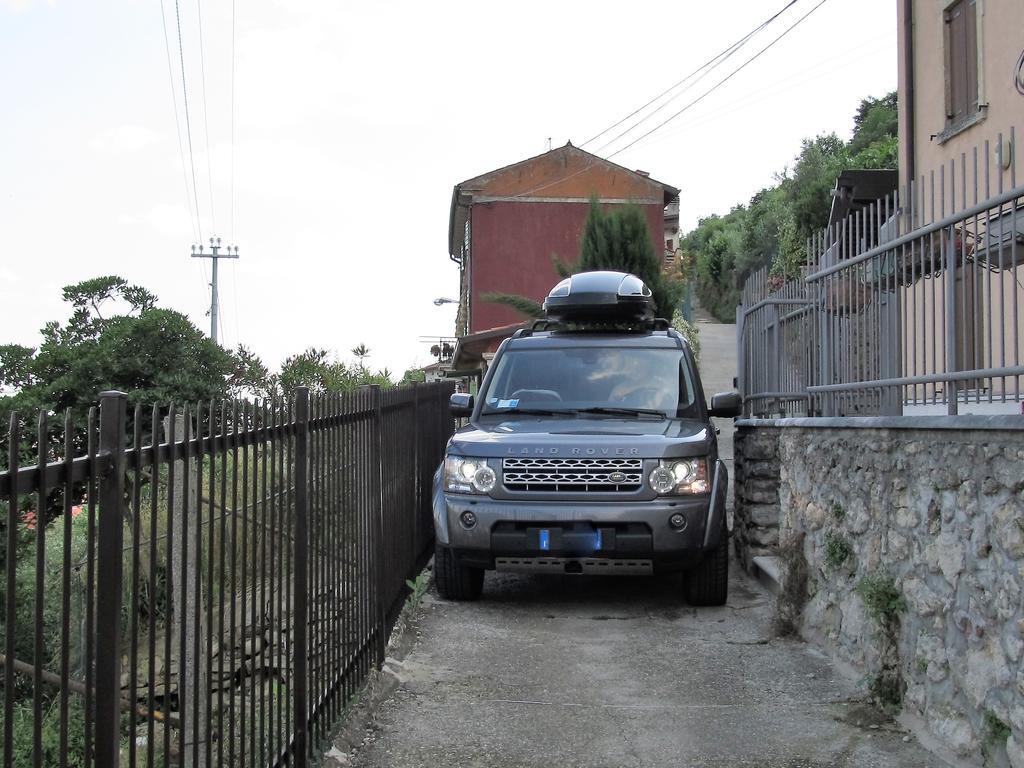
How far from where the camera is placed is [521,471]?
725 cm

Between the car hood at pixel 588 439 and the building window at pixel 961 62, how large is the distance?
7.07m

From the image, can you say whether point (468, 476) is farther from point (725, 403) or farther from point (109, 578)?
point (109, 578)

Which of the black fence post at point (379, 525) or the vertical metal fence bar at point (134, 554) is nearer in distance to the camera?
the vertical metal fence bar at point (134, 554)

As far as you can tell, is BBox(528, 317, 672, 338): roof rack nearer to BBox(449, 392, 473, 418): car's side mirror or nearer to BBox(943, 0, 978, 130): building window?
BBox(449, 392, 473, 418): car's side mirror

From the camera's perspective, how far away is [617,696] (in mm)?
5523

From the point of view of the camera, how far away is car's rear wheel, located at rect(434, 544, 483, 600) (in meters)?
7.69

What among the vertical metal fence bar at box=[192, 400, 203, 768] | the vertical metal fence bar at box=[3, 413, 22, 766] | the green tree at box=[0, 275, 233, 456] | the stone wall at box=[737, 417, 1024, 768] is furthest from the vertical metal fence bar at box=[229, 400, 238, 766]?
the green tree at box=[0, 275, 233, 456]

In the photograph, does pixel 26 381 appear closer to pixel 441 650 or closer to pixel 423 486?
→ pixel 423 486

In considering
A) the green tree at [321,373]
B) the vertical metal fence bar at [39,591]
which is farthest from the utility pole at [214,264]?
the vertical metal fence bar at [39,591]

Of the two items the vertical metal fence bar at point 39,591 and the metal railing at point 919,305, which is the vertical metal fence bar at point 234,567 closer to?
the vertical metal fence bar at point 39,591

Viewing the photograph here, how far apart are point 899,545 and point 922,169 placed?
33.3 feet

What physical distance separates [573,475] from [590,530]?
0.38 meters

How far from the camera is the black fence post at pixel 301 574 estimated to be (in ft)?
13.5

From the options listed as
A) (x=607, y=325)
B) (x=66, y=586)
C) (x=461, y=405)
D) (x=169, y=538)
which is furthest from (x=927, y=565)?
(x=607, y=325)
